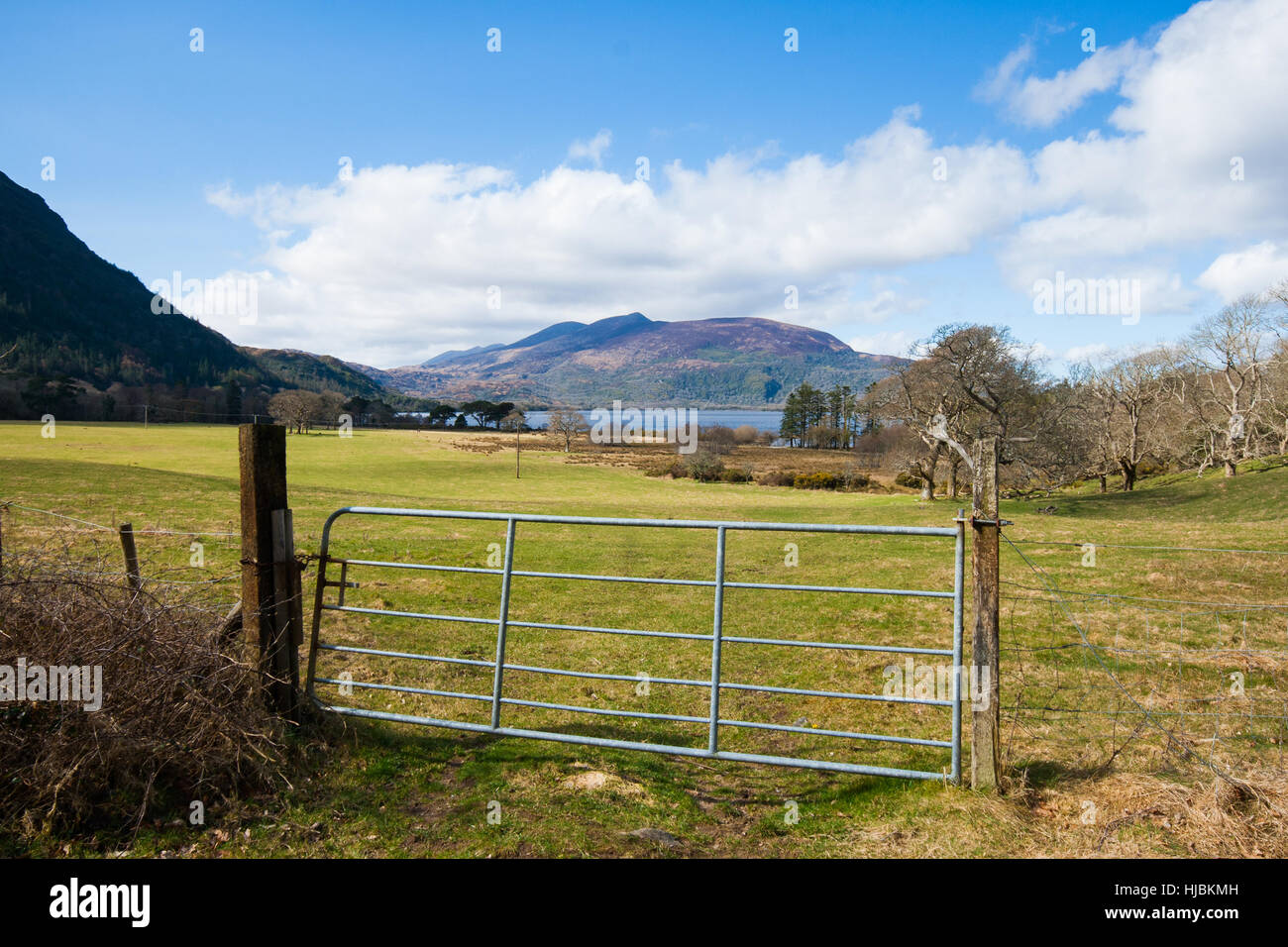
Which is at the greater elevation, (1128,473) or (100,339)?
(100,339)

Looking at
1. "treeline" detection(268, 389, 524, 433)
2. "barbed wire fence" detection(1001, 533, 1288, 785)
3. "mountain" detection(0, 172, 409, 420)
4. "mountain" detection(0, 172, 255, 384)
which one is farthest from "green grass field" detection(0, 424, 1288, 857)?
"mountain" detection(0, 172, 255, 384)

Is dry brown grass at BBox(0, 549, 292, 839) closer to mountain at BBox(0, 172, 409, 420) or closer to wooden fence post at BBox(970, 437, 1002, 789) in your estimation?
wooden fence post at BBox(970, 437, 1002, 789)

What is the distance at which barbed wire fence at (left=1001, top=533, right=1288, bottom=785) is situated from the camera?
547 cm

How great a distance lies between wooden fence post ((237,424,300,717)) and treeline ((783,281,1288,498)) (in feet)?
111

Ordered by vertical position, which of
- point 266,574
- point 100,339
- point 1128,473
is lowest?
point 1128,473

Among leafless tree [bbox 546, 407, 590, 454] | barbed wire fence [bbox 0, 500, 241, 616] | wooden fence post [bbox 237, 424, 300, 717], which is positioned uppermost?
leafless tree [bbox 546, 407, 590, 454]

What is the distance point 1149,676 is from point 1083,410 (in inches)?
1890

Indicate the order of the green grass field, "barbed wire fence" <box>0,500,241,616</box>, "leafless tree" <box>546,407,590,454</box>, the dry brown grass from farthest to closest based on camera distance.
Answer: "leafless tree" <box>546,407,590,454</box> → "barbed wire fence" <box>0,500,241,616</box> → the green grass field → the dry brown grass

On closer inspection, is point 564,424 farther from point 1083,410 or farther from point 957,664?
point 957,664

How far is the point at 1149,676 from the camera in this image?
25.2 ft

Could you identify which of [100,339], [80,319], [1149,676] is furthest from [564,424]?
[80,319]

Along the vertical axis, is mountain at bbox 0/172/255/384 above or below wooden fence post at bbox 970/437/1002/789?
above
